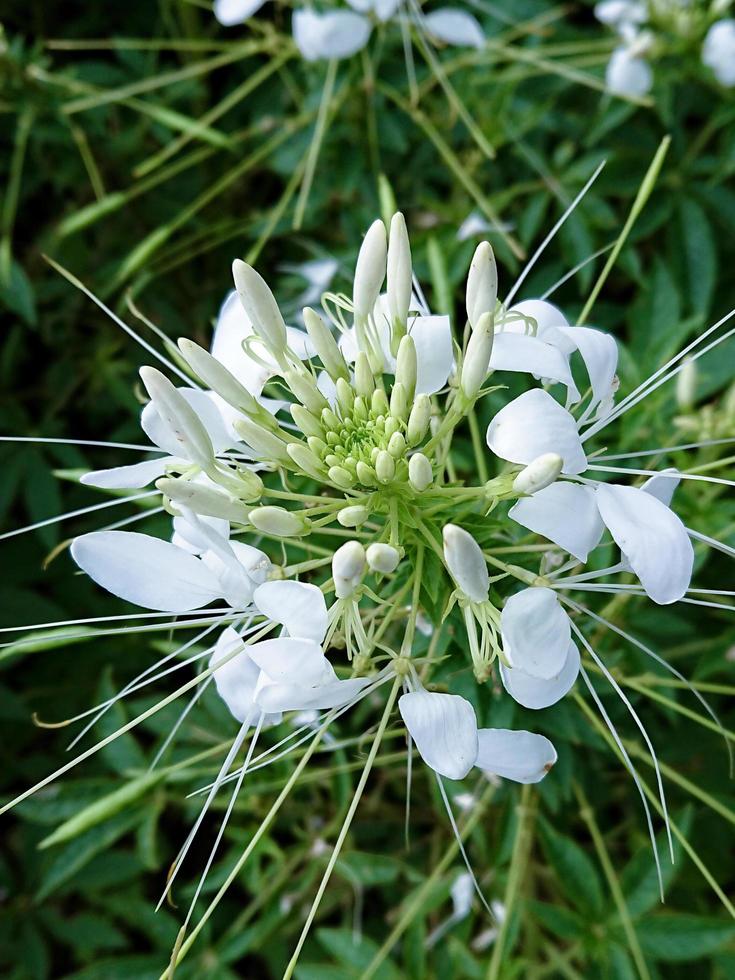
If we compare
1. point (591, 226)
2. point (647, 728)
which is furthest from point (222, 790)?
point (591, 226)

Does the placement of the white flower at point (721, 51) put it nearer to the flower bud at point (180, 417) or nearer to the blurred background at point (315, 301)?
the blurred background at point (315, 301)

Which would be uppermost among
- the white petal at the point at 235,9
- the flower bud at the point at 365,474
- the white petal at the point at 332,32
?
the white petal at the point at 235,9

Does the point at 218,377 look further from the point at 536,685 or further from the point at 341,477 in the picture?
the point at 536,685

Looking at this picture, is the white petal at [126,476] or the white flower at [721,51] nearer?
the white petal at [126,476]

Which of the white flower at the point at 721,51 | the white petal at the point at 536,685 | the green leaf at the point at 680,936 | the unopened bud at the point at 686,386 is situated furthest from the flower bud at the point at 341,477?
the white flower at the point at 721,51

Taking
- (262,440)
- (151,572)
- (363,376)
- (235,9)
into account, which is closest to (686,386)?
(363,376)
